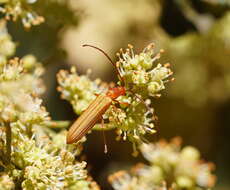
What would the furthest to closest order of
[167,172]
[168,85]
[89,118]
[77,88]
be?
[168,85]
[167,172]
[77,88]
[89,118]

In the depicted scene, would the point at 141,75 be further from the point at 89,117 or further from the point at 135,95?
the point at 89,117

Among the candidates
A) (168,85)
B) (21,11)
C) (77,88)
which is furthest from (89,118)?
(168,85)

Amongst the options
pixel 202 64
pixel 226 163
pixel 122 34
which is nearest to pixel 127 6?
pixel 122 34

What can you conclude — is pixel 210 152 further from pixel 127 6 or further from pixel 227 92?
pixel 127 6

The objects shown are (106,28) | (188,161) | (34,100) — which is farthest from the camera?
(106,28)

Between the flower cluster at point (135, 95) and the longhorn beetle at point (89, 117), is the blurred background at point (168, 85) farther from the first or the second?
the longhorn beetle at point (89, 117)

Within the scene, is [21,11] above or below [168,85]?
below
